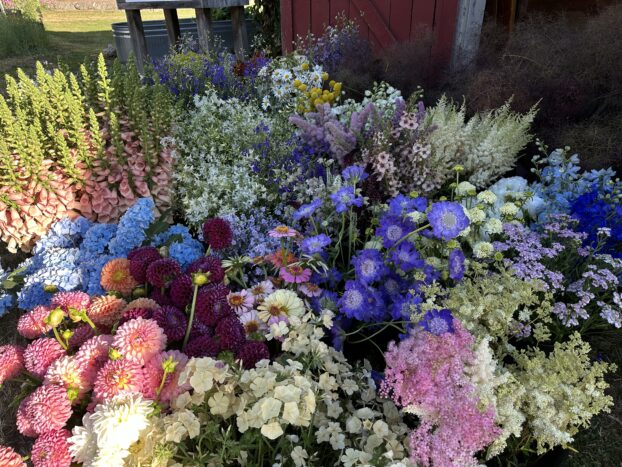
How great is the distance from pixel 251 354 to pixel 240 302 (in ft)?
0.82

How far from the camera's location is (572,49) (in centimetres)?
303

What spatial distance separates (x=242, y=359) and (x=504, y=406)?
796 mm

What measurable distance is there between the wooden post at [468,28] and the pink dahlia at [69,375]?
11.3 ft

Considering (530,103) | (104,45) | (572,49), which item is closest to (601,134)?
(530,103)

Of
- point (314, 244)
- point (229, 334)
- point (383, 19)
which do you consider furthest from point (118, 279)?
point (383, 19)

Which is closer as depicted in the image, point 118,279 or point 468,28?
point 118,279

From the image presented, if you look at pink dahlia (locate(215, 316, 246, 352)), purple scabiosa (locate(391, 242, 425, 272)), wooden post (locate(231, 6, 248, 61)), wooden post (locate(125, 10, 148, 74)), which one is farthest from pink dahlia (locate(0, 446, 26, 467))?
wooden post (locate(125, 10, 148, 74))

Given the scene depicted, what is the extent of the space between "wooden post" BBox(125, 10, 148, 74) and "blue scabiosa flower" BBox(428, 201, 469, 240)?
5.12m

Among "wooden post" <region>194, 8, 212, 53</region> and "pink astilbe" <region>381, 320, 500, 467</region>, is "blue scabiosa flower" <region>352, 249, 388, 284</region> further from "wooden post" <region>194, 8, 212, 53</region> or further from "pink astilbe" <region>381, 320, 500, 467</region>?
"wooden post" <region>194, 8, 212, 53</region>

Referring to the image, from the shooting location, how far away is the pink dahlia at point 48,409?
123 centimetres

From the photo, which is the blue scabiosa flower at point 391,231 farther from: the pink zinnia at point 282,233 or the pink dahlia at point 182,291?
the pink dahlia at point 182,291

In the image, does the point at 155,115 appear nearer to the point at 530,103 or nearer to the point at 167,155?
the point at 167,155

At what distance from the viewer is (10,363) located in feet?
4.73

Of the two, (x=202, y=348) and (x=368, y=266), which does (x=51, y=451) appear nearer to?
(x=202, y=348)
